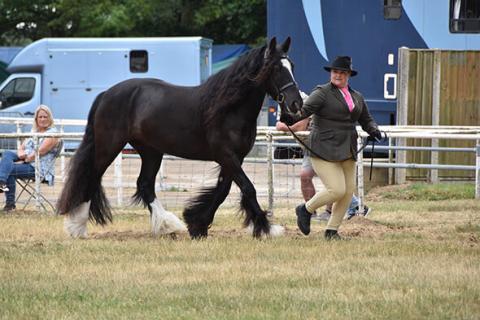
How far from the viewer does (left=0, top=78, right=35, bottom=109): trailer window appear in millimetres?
28484

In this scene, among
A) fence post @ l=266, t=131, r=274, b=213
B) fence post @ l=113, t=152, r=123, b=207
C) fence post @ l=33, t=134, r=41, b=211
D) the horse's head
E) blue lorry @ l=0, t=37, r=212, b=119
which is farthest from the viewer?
blue lorry @ l=0, t=37, r=212, b=119

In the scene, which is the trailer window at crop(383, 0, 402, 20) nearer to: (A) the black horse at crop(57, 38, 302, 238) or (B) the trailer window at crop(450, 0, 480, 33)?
(B) the trailer window at crop(450, 0, 480, 33)

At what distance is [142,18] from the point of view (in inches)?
1384

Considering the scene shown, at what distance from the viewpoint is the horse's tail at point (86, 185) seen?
11.8 metres

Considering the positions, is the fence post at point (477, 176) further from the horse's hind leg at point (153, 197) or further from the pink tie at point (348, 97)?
the horse's hind leg at point (153, 197)

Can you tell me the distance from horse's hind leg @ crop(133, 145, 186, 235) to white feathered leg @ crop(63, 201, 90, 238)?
1.99ft

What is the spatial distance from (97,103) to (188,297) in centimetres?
441

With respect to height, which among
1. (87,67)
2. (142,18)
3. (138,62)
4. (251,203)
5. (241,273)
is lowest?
(241,273)

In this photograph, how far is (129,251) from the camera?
1030cm

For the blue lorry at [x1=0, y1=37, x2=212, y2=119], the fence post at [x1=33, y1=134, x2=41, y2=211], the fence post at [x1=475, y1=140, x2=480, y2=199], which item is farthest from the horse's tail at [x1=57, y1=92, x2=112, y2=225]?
the blue lorry at [x1=0, y1=37, x2=212, y2=119]

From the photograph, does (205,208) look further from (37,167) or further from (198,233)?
(37,167)

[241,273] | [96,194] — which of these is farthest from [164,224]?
[241,273]

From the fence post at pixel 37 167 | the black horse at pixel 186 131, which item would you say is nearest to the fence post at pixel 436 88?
the fence post at pixel 37 167

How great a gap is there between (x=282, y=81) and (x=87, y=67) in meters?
18.0
